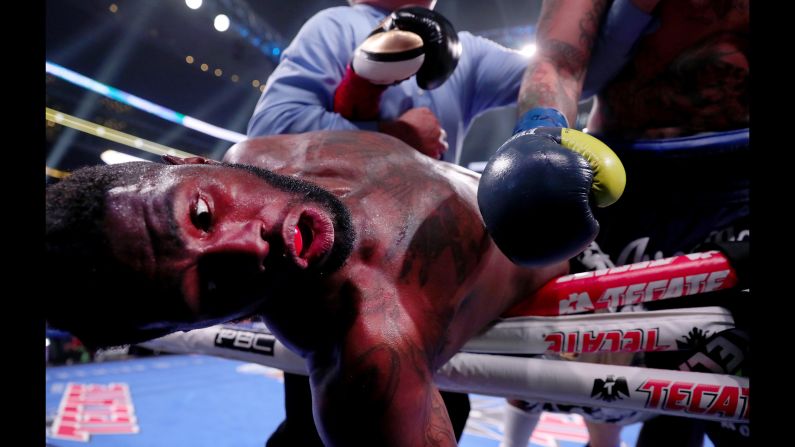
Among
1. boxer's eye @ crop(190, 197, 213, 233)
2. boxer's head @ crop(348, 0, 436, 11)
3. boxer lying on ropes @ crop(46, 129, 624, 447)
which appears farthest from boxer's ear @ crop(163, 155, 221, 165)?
boxer's head @ crop(348, 0, 436, 11)

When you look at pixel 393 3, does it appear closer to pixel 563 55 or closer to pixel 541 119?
pixel 563 55

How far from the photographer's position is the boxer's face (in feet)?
1.86

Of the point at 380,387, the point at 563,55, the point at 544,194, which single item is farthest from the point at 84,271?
the point at 563,55

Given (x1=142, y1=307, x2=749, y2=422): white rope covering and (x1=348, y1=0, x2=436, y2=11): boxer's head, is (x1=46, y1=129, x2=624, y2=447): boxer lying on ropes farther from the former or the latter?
(x1=348, y1=0, x2=436, y2=11): boxer's head

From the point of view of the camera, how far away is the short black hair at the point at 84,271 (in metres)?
0.54

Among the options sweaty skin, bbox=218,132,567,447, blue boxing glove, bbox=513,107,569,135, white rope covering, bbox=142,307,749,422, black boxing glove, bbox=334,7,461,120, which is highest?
black boxing glove, bbox=334,7,461,120

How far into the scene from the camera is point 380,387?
0.68m

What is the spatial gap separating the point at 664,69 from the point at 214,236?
1.08 m

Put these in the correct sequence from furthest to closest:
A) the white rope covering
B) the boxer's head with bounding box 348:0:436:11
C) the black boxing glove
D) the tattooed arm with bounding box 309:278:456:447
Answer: the boxer's head with bounding box 348:0:436:11 < the black boxing glove < the white rope covering < the tattooed arm with bounding box 309:278:456:447

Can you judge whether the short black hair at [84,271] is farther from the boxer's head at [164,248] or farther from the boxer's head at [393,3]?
the boxer's head at [393,3]

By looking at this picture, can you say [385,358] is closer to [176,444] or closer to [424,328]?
[424,328]

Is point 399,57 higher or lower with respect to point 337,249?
higher

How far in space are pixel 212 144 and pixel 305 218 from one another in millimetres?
7536

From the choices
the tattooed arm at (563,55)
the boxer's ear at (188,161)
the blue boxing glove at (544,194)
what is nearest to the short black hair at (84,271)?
the boxer's ear at (188,161)
